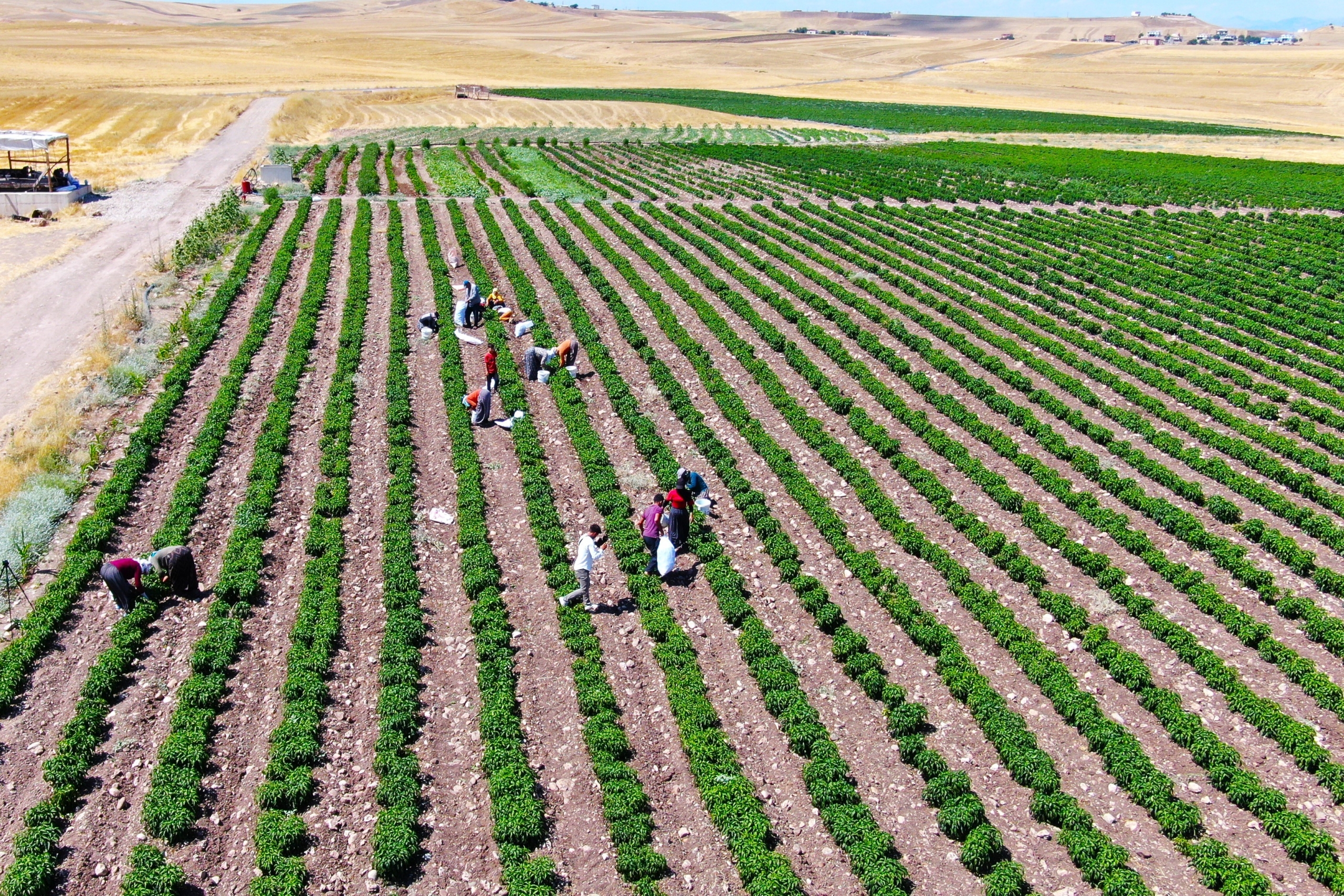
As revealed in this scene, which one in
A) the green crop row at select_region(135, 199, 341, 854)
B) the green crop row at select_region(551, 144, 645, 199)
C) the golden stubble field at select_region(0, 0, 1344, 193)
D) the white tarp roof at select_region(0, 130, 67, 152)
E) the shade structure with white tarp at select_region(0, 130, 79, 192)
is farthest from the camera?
the golden stubble field at select_region(0, 0, 1344, 193)

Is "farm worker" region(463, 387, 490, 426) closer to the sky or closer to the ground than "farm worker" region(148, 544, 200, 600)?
closer to the sky

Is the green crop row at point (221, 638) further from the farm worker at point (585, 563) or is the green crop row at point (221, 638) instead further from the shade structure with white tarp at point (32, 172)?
the shade structure with white tarp at point (32, 172)

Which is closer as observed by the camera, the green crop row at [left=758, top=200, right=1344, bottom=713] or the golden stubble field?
the green crop row at [left=758, top=200, right=1344, bottom=713]

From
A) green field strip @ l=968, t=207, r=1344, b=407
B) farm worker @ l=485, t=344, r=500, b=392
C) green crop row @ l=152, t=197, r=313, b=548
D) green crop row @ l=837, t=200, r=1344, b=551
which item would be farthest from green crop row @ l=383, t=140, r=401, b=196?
green field strip @ l=968, t=207, r=1344, b=407

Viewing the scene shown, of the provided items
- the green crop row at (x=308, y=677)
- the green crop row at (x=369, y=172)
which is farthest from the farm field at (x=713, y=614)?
the green crop row at (x=369, y=172)

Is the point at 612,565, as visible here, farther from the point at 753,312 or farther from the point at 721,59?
the point at 721,59

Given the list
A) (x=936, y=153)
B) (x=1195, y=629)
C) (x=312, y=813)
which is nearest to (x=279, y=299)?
(x=312, y=813)

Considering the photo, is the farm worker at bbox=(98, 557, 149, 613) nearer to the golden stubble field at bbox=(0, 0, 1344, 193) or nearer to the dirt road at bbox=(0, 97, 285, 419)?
the dirt road at bbox=(0, 97, 285, 419)
